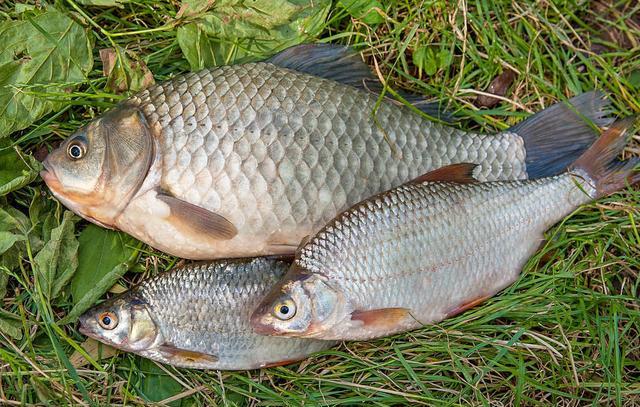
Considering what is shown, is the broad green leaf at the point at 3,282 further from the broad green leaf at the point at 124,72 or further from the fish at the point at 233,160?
the broad green leaf at the point at 124,72

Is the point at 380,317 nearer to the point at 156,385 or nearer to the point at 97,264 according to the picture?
the point at 156,385

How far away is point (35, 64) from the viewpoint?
8.80 feet

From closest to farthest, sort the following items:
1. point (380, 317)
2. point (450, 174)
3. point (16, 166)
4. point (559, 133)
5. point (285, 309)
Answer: point (285, 309) < point (380, 317) < point (450, 174) < point (16, 166) < point (559, 133)

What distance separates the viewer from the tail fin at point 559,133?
2.83m

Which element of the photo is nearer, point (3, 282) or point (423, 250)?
point (423, 250)

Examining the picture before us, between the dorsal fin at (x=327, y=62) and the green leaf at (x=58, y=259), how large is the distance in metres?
1.11

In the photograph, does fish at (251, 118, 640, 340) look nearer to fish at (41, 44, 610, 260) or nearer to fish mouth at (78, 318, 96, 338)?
fish at (41, 44, 610, 260)

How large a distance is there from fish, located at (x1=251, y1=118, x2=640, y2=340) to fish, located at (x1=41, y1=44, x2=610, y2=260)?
0.18 meters

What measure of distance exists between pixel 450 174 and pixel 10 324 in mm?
1898

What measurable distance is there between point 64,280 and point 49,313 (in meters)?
0.15

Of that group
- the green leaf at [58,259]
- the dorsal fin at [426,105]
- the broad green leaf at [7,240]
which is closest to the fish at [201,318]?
the green leaf at [58,259]

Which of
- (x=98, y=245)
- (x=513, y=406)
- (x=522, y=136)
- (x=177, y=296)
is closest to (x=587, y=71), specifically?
(x=522, y=136)

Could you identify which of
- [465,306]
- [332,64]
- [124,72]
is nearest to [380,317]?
[465,306]

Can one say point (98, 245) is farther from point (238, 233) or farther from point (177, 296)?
point (238, 233)
